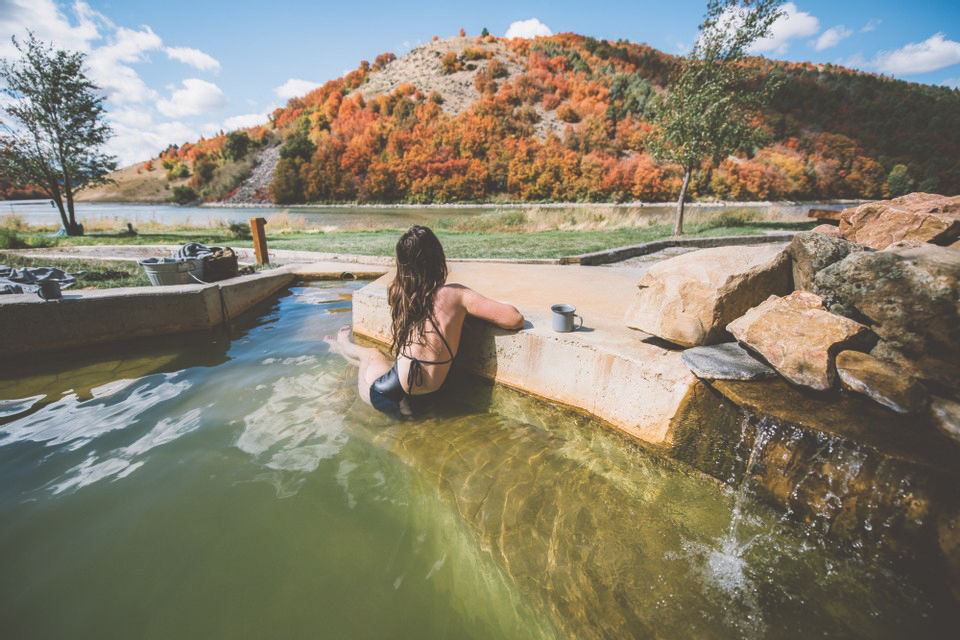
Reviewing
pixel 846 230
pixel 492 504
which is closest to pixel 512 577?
pixel 492 504

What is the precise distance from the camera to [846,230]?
140 inches

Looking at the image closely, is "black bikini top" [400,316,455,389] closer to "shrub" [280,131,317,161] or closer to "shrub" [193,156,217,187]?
"shrub" [280,131,317,161]

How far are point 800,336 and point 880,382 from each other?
0.41 metres

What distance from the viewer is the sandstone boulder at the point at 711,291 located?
2637 mm

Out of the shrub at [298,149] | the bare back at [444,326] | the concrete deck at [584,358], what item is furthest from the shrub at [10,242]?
the shrub at [298,149]

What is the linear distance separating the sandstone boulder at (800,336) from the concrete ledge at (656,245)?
4.68 meters

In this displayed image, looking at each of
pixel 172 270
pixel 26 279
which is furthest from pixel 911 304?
pixel 26 279

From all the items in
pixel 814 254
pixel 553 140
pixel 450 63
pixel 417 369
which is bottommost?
pixel 417 369

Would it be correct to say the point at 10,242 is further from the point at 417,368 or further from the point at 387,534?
the point at 387,534

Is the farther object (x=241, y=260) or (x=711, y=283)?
(x=241, y=260)

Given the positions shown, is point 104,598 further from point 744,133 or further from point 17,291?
point 744,133

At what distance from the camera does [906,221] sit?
2.98 metres

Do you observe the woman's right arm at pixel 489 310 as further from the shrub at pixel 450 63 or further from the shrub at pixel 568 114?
the shrub at pixel 450 63

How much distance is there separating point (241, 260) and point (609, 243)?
9.36 m
